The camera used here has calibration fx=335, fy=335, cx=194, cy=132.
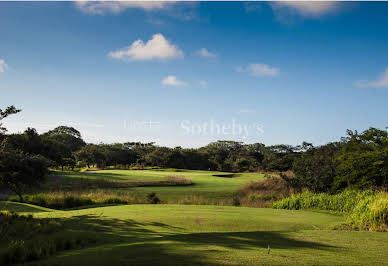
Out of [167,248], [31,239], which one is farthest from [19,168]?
[167,248]

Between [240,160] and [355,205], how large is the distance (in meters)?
42.1

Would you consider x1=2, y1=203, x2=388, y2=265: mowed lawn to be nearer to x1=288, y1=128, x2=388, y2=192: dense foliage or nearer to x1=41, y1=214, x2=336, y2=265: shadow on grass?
x1=41, y1=214, x2=336, y2=265: shadow on grass

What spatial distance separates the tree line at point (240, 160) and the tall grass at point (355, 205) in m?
1.83

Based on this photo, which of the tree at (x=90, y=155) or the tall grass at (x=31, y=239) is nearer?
the tall grass at (x=31, y=239)

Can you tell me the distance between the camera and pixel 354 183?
18438mm

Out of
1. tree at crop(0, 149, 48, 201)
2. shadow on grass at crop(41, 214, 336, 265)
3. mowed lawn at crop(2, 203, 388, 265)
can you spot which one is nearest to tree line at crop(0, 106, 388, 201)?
tree at crop(0, 149, 48, 201)

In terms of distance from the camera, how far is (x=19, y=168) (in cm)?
1041

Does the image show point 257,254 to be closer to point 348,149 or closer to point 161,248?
point 161,248

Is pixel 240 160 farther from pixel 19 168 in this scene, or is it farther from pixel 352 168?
pixel 19 168

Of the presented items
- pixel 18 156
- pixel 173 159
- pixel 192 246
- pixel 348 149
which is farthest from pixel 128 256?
pixel 173 159

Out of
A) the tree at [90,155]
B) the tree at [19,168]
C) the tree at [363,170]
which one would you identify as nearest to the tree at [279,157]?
the tree at [363,170]

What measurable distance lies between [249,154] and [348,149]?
37852 millimetres

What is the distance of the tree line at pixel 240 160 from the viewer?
10.8 m

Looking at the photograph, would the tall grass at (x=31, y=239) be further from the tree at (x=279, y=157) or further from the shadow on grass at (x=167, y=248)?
the tree at (x=279, y=157)
